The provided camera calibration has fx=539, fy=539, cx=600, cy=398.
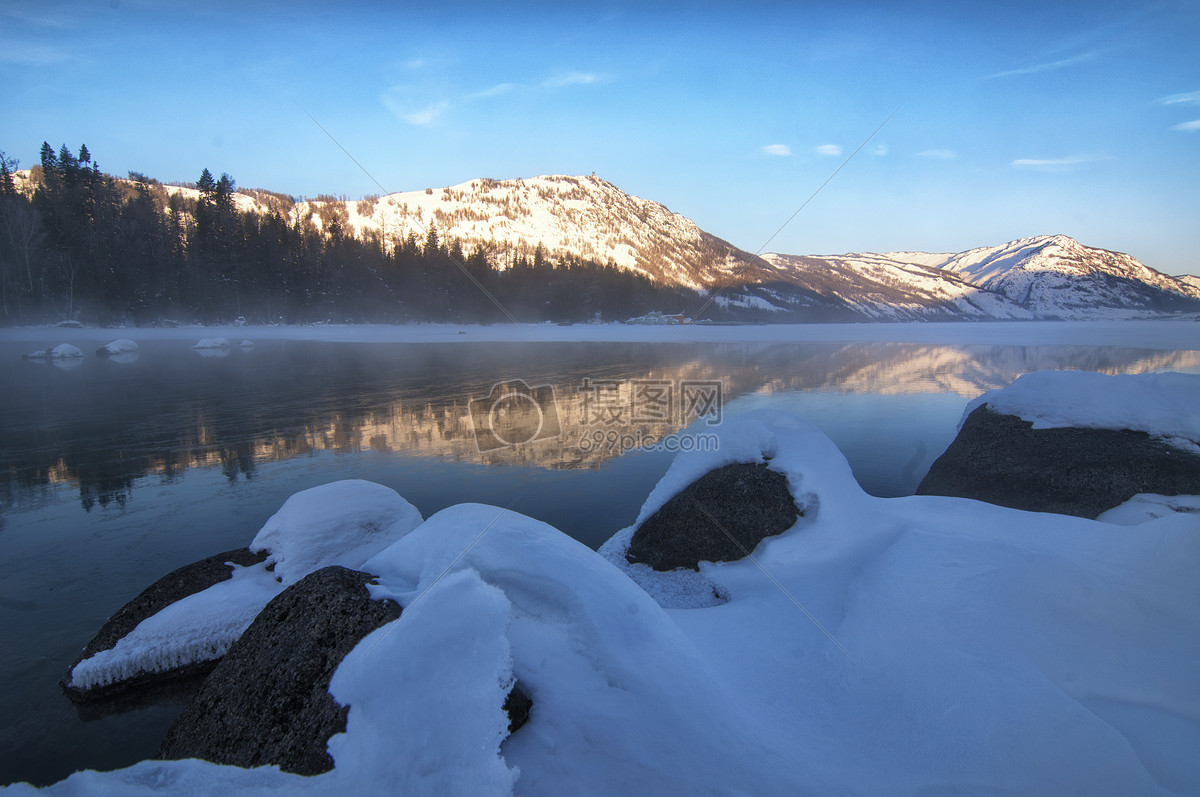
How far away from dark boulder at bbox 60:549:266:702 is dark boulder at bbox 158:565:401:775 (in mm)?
1547

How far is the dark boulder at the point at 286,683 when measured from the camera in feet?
8.22

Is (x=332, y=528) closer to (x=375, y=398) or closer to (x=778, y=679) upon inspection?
(x=778, y=679)

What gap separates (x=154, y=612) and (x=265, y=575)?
847 mm

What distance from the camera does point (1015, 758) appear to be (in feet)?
8.30

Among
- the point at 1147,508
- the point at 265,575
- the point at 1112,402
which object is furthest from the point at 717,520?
the point at 1112,402

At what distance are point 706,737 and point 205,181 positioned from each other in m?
85.4

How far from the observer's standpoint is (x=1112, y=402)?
7.15 meters

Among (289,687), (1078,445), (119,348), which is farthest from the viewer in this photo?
(119,348)

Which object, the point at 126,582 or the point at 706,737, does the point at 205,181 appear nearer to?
the point at 126,582

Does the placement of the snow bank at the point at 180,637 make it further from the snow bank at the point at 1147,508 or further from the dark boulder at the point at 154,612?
the snow bank at the point at 1147,508

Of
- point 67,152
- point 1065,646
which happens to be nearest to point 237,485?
point 1065,646

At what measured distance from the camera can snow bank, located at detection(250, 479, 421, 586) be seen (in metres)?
5.25

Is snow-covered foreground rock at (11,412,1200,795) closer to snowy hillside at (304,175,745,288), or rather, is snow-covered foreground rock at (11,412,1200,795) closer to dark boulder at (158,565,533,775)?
dark boulder at (158,565,533,775)

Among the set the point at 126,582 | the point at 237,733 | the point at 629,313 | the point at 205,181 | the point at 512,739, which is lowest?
the point at 126,582
